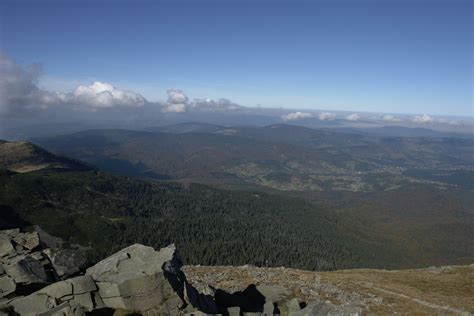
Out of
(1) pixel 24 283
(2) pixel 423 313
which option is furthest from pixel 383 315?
(1) pixel 24 283

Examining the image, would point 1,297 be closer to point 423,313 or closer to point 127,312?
point 127,312

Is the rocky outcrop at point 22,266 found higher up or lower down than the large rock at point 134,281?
higher up

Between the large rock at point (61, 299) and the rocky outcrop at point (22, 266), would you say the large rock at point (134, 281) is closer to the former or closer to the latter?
the large rock at point (61, 299)

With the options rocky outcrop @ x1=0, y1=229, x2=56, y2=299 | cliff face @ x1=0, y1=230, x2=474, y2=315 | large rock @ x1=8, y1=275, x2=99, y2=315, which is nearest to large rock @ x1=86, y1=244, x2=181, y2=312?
cliff face @ x1=0, y1=230, x2=474, y2=315

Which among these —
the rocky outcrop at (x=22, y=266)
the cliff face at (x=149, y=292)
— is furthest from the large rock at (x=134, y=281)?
the rocky outcrop at (x=22, y=266)

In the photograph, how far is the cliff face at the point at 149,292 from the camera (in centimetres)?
3098

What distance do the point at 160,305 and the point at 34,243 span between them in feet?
63.7

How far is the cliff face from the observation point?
30984mm

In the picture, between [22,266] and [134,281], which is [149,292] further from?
[22,266]

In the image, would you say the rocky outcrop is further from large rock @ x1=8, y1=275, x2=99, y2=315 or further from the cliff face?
large rock @ x1=8, y1=275, x2=99, y2=315

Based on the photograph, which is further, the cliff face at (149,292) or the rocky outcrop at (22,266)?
Result: the rocky outcrop at (22,266)

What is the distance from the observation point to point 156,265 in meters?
36.7

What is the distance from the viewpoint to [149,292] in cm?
3375

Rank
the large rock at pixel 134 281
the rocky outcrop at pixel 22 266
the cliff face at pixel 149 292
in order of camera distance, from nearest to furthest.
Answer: the cliff face at pixel 149 292, the rocky outcrop at pixel 22 266, the large rock at pixel 134 281
